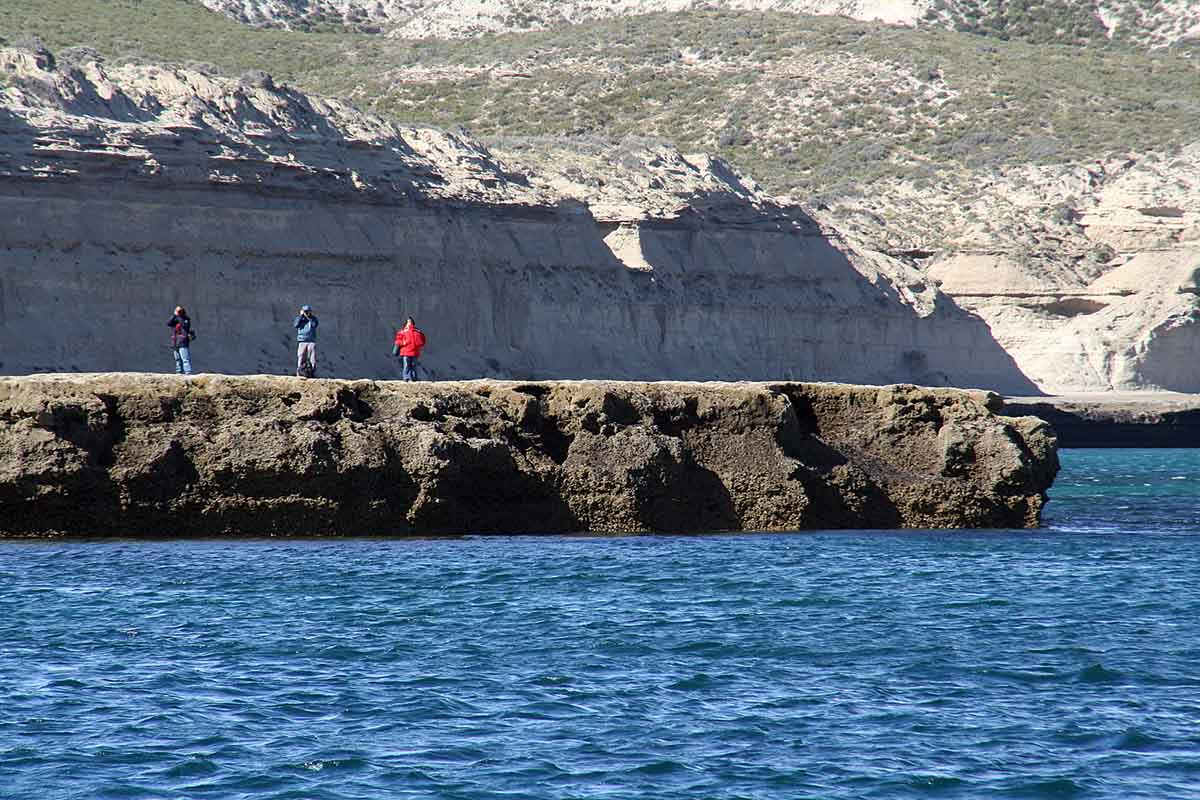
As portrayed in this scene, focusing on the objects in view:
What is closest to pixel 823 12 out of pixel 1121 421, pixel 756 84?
pixel 756 84

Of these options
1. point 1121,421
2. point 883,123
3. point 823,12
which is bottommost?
point 1121,421

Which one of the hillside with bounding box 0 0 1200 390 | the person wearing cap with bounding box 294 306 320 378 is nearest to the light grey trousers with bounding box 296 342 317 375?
the person wearing cap with bounding box 294 306 320 378

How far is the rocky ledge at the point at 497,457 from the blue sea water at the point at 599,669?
1.64 ft

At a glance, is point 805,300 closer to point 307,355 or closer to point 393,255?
point 393,255

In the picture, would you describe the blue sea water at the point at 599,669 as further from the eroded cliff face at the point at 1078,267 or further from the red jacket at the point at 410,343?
the eroded cliff face at the point at 1078,267

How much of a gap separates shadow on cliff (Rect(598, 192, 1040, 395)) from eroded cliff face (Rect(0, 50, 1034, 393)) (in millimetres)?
94

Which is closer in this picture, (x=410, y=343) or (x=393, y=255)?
(x=410, y=343)

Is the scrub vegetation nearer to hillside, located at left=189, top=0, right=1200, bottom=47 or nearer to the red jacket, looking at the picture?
hillside, located at left=189, top=0, right=1200, bottom=47

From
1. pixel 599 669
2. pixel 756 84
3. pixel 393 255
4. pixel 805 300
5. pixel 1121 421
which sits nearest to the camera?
pixel 599 669

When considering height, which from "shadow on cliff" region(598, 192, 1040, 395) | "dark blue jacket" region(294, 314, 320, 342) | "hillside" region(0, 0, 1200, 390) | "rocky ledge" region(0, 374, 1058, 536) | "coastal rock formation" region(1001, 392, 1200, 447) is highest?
"hillside" region(0, 0, 1200, 390)

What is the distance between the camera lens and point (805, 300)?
64.4 metres

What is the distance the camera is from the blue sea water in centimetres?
1238

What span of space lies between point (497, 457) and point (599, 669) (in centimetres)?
726

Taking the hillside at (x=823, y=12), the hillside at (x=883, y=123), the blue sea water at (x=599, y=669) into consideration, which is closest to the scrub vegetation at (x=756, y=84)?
the hillside at (x=883, y=123)
